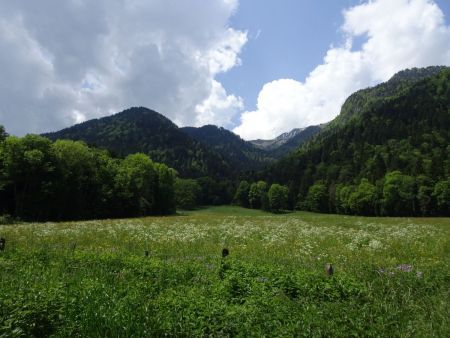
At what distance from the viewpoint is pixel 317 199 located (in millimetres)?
155875

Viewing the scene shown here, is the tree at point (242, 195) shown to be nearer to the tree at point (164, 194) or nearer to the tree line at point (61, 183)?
the tree at point (164, 194)

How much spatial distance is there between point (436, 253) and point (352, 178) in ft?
500

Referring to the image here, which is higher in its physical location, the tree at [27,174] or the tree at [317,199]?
the tree at [27,174]

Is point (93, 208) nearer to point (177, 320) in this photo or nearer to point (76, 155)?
point (76, 155)

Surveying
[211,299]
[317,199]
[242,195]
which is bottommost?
[317,199]

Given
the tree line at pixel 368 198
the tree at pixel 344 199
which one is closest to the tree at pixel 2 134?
the tree line at pixel 368 198

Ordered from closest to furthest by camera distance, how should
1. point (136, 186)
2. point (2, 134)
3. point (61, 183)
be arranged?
1. point (2, 134)
2. point (61, 183)
3. point (136, 186)

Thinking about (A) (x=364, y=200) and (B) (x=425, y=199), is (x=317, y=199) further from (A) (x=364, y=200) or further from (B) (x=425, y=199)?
(B) (x=425, y=199)

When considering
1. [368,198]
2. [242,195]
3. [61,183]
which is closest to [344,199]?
[368,198]

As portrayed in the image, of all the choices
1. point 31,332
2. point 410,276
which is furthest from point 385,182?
point 31,332

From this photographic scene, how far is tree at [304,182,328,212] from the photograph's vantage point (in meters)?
156

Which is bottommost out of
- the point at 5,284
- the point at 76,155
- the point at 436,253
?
the point at 436,253

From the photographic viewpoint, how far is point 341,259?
1633 cm

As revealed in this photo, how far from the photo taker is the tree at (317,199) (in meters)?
156
